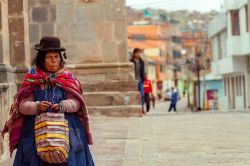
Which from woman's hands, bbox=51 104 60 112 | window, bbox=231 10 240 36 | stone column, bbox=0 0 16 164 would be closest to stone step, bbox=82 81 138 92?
stone column, bbox=0 0 16 164

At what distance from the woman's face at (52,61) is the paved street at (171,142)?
2.19 m

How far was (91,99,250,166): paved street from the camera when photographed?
7.11m

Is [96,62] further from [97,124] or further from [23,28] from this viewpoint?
[23,28]

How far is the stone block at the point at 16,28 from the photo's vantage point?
8.65 m

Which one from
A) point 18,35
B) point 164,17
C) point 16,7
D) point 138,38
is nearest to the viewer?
point 16,7

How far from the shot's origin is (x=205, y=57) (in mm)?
62844

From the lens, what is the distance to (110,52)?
1281 centimetres

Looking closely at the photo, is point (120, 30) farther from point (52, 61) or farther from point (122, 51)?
point (52, 61)

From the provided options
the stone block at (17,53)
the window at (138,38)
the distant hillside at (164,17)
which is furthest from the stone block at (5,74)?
the window at (138,38)

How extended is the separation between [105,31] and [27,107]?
803 cm

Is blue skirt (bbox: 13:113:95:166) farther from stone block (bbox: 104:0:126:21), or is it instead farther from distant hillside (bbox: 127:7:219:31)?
distant hillside (bbox: 127:7:219:31)

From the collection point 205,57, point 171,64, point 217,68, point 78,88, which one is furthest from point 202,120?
point 171,64

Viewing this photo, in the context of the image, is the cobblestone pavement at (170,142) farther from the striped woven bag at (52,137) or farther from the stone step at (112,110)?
the striped woven bag at (52,137)

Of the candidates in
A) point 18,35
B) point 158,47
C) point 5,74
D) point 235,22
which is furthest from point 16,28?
point 158,47
